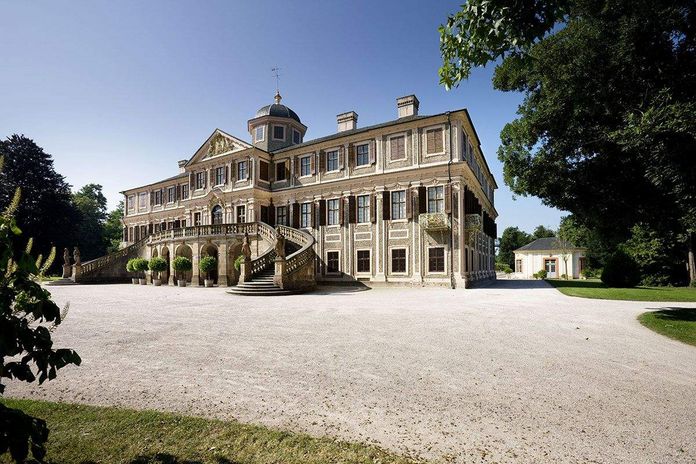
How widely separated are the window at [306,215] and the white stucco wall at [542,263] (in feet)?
140

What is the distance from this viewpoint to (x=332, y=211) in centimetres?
2872

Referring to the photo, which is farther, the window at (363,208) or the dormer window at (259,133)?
the dormer window at (259,133)

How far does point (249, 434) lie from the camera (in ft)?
12.8

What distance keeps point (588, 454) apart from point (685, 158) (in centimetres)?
885

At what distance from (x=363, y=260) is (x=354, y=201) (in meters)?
4.36

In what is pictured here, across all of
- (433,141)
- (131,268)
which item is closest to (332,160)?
(433,141)

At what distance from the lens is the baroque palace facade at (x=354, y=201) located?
80.2 ft

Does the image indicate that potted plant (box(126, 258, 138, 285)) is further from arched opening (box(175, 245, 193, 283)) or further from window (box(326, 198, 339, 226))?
window (box(326, 198, 339, 226))

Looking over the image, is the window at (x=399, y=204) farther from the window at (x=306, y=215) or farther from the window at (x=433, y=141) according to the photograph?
the window at (x=306, y=215)

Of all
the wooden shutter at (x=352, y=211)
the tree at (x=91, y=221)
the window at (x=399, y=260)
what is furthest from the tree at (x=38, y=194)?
the window at (x=399, y=260)

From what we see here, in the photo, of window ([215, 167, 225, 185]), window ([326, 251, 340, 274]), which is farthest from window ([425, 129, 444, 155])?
window ([215, 167, 225, 185])

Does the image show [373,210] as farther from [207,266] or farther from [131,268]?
[131,268]

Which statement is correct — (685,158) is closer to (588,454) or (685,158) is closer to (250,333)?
(588,454)

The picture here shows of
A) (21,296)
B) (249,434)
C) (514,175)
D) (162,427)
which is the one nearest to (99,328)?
(162,427)
